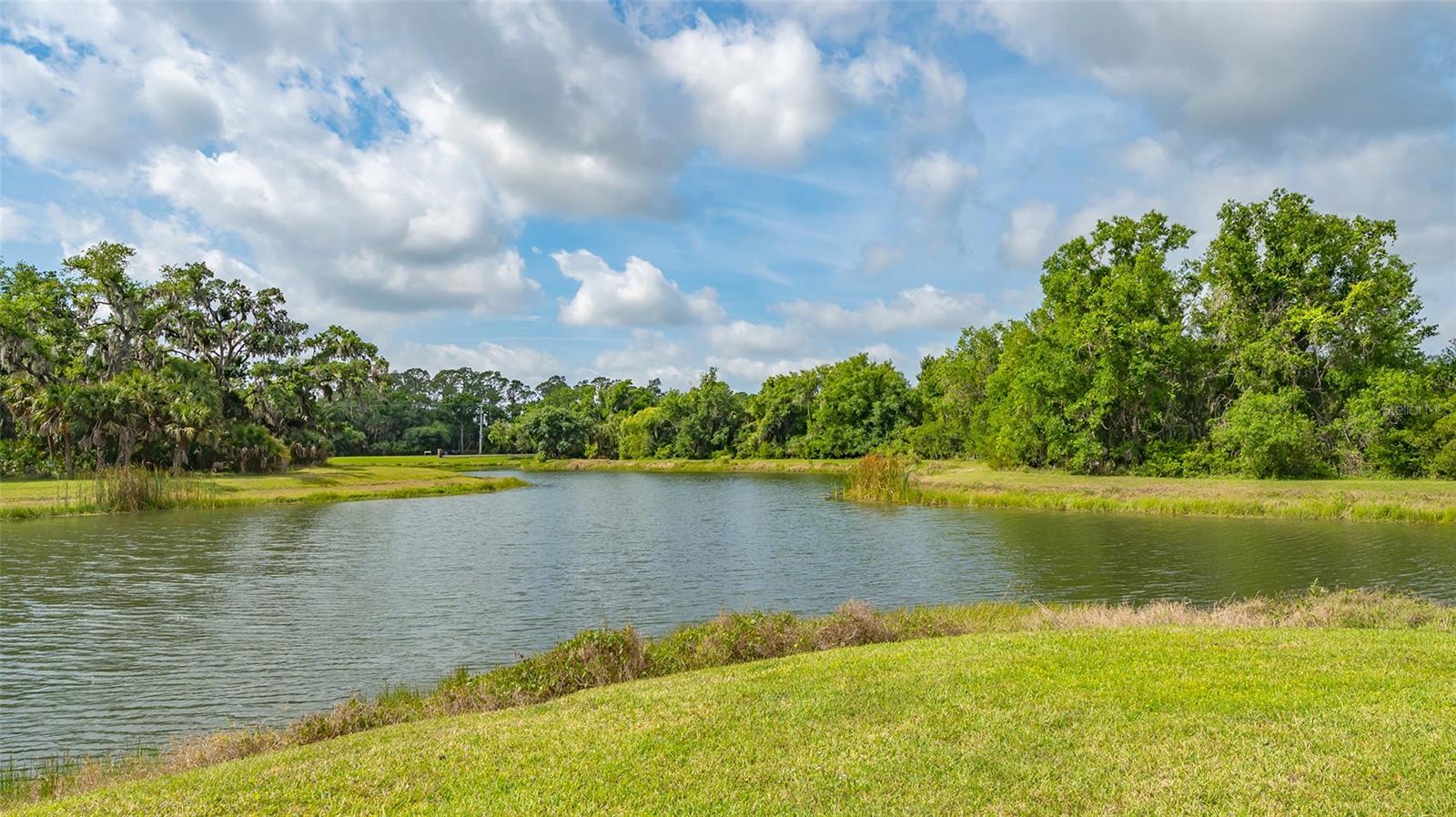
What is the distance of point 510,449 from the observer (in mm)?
132125

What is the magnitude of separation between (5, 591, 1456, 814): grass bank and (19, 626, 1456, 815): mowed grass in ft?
0.10

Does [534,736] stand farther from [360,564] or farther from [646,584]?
[360,564]

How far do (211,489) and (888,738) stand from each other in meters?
50.1

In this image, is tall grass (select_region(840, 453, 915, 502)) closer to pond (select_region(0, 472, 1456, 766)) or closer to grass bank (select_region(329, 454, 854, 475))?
pond (select_region(0, 472, 1456, 766))

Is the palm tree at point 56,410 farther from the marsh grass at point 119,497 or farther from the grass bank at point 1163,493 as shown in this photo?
the grass bank at point 1163,493

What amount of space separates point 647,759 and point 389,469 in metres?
73.5

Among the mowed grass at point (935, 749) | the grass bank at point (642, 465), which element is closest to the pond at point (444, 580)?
the mowed grass at point (935, 749)

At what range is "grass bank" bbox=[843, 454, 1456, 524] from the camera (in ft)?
117

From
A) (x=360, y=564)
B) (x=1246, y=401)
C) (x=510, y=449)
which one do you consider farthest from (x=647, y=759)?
(x=510, y=449)

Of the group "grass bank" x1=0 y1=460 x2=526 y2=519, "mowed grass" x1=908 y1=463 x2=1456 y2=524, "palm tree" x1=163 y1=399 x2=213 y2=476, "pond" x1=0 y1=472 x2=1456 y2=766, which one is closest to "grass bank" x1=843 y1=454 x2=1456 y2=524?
"mowed grass" x1=908 y1=463 x2=1456 y2=524

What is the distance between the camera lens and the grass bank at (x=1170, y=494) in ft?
117

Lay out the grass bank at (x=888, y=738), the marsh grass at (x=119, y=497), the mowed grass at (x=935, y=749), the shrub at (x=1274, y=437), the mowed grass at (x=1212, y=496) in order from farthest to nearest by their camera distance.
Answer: the shrub at (x=1274, y=437) < the marsh grass at (x=119, y=497) < the mowed grass at (x=1212, y=496) < the grass bank at (x=888, y=738) < the mowed grass at (x=935, y=749)

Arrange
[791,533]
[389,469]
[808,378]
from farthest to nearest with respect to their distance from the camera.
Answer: [808,378]
[389,469]
[791,533]

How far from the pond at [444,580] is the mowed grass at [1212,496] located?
2.93 m
